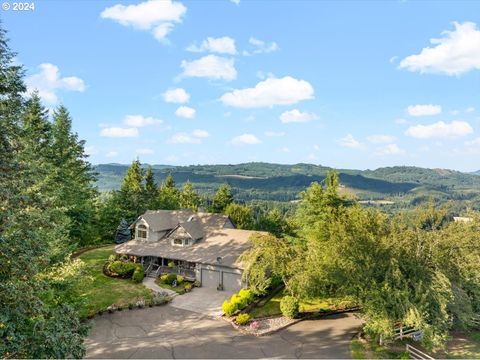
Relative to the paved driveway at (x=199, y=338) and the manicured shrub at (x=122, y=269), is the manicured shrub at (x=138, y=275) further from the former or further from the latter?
the paved driveway at (x=199, y=338)

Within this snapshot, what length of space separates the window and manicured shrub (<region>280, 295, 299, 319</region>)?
2098cm

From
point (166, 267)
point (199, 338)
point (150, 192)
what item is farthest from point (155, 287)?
point (150, 192)

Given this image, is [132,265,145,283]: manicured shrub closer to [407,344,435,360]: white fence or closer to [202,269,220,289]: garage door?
[202,269,220,289]: garage door

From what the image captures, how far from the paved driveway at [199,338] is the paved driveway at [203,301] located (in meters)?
1.08

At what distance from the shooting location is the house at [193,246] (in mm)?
31906

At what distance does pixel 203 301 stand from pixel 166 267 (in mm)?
8607

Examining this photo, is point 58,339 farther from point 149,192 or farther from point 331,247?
point 149,192

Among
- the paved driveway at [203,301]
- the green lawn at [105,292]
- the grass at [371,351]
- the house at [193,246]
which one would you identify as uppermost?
the house at [193,246]

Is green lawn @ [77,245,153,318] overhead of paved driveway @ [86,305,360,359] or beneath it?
overhead

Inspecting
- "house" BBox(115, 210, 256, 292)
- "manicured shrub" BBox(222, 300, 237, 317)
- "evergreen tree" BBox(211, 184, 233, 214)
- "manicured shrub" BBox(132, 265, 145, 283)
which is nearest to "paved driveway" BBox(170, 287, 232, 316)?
"manicured shrub" BBox(222, 300, 237, 317)

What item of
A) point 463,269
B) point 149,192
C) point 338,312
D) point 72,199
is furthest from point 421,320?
point 149,192

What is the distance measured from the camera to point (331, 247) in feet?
75.0

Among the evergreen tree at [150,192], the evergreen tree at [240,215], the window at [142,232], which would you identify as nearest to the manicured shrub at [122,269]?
the window at [142,232]

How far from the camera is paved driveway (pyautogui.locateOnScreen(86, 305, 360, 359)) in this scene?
19872 millimetres
